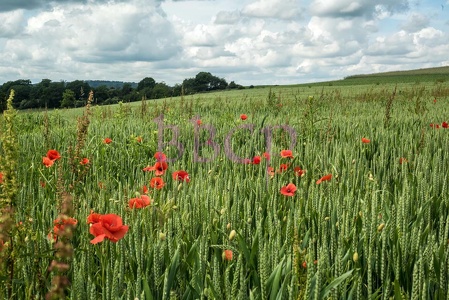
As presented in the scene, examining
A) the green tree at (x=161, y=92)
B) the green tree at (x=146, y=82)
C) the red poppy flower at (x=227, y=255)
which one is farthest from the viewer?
the green tree at (x=146, y=82)

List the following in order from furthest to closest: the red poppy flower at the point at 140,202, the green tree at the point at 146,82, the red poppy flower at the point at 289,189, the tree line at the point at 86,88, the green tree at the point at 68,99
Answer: the green tree at the point at 146,82
the tree line at the point at 86,88
the green tree at the point at 68,99
the red poppy flower at the point at 289,189
the red poppy flower at the point at 140,202

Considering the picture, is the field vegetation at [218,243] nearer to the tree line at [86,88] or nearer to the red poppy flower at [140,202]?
the red poppy flower at [140,202]

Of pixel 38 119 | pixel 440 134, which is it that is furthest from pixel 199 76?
pixel 440 134

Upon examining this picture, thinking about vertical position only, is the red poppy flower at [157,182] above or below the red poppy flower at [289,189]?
above

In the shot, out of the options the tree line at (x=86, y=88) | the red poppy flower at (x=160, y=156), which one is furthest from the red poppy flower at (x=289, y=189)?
the tree line at (x=86, y=88)

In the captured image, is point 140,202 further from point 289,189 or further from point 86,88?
point 86,88

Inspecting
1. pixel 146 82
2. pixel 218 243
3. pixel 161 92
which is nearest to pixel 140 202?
pixel 218 243

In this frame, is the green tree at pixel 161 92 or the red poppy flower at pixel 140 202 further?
the green tree at pixel 161 92

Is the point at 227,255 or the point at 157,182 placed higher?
the point at 157,182

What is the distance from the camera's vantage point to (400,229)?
178 cm

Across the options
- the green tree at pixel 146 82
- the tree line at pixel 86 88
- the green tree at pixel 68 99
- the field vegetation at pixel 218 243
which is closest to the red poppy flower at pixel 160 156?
the field vegetation at pixel 218 243

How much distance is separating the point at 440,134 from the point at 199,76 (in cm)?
5418

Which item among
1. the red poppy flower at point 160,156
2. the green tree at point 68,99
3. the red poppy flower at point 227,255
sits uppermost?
the green tree at point 68,99

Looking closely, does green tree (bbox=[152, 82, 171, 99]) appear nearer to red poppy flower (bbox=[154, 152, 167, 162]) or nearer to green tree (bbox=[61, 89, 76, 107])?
green tree (bbox=[61, 89, 76, 107])
